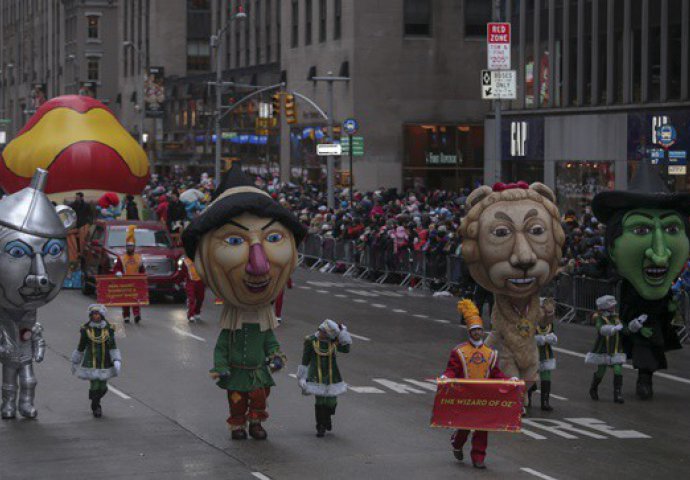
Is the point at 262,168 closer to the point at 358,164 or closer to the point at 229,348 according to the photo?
the point at 358,164

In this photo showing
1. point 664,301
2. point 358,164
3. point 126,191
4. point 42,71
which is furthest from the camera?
point 42,71

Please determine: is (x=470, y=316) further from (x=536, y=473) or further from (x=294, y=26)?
(x=294, y=26)

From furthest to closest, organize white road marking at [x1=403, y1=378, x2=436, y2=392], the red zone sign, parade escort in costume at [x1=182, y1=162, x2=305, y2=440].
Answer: the red zone sign, white road marking at [x1=403, y1=378, x2=436, y2=392], parade escort in costume at [x1=182, y1=162, x2=305, y2=440]

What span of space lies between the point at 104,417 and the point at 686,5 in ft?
94.8

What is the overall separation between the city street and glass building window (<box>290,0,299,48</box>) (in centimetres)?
4811

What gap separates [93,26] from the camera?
115 metres

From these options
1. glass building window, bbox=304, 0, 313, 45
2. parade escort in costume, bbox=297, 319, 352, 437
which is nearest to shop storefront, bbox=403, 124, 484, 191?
glass building window, bbox=304, 0, 313, 45

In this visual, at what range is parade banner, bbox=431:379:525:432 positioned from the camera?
47.4 ft

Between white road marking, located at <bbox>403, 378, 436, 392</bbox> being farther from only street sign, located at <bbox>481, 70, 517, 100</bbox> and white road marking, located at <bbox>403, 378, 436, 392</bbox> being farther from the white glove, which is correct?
only street sign, located at <bbox>481, 70, 517, 100</bbox>

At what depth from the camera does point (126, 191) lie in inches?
1655

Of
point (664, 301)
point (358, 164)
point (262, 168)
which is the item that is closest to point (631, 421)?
point (664, 301)

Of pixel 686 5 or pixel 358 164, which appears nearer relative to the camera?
pixel 686 5

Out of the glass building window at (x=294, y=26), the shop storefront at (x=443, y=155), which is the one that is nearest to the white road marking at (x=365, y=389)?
the shop storefront at (x=443, y=155)

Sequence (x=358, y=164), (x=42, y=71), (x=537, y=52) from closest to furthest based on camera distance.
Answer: (x=537, y=52) < (x=358, y=164) < (x=42, y=71)
